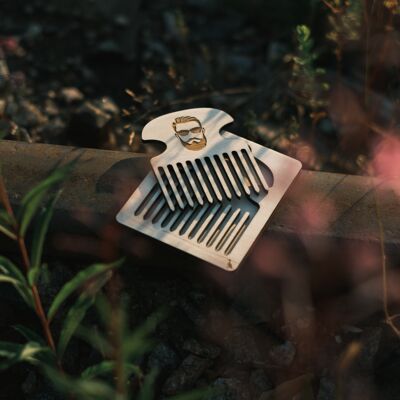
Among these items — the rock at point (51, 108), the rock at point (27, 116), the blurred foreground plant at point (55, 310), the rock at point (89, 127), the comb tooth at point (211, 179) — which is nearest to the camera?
the blurred foreground plant at point (55, 310)

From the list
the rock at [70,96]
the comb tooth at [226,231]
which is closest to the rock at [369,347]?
the comb tooth at [226,231]

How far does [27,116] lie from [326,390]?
2.09 meters

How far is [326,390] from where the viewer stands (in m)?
2.15

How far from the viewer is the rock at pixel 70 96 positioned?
12.5 ft

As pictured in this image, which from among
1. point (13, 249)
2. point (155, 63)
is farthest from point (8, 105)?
point (13, 249)

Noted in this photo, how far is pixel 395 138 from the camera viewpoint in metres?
3.02

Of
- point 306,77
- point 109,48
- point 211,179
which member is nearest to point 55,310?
point 211,179

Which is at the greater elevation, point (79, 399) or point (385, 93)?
point (79, 399)

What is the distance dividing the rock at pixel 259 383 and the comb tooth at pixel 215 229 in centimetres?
43

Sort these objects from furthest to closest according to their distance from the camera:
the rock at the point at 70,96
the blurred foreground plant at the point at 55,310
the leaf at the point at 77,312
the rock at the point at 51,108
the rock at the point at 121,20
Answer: the rock at the point at 121,20
the rock at the point at 70,96
the rock at the point at 51,108
the leaf at the point at 77,312
the blurred foreground plant at the point at 55,310

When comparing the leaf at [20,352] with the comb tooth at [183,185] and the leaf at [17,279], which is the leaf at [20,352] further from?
the comb tooth at [183,185]

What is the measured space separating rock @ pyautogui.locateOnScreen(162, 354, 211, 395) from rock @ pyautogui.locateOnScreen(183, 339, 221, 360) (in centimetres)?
2

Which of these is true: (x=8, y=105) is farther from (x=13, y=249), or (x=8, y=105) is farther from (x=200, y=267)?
(x=200, y=267)

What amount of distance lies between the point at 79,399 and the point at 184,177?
2.79ft
